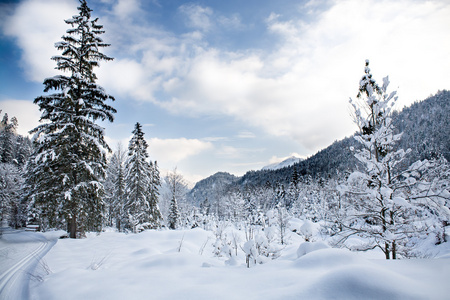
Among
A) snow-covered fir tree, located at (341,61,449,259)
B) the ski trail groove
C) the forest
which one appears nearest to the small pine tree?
the forest

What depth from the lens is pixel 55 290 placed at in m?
3.61

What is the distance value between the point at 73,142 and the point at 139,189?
10.4m

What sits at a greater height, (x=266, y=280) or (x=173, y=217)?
(x=266, y=280)

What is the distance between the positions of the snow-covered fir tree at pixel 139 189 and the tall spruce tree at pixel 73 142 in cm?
828

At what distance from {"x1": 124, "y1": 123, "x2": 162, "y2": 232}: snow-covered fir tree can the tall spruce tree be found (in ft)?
27.2

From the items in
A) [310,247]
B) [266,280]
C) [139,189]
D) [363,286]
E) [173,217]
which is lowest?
[173,217]

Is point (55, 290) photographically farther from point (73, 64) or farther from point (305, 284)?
point (73, 64)

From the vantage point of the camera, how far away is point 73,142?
37.8ft

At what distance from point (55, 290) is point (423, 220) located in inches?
341

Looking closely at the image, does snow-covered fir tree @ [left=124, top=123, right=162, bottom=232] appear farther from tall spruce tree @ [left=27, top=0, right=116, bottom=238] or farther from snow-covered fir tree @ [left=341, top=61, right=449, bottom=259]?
snow-covered fir tree @ [left=341, top=61, right=449, bottom=259]

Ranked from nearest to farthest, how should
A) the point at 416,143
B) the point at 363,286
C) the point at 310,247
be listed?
the point at 363,286 < the point at 310,247 < the point at 416,143

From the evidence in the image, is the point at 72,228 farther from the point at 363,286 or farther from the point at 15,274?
the point at 363,286

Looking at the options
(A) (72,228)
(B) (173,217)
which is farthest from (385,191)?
(B) (173,217)

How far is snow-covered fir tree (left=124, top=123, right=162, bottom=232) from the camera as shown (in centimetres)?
2059
